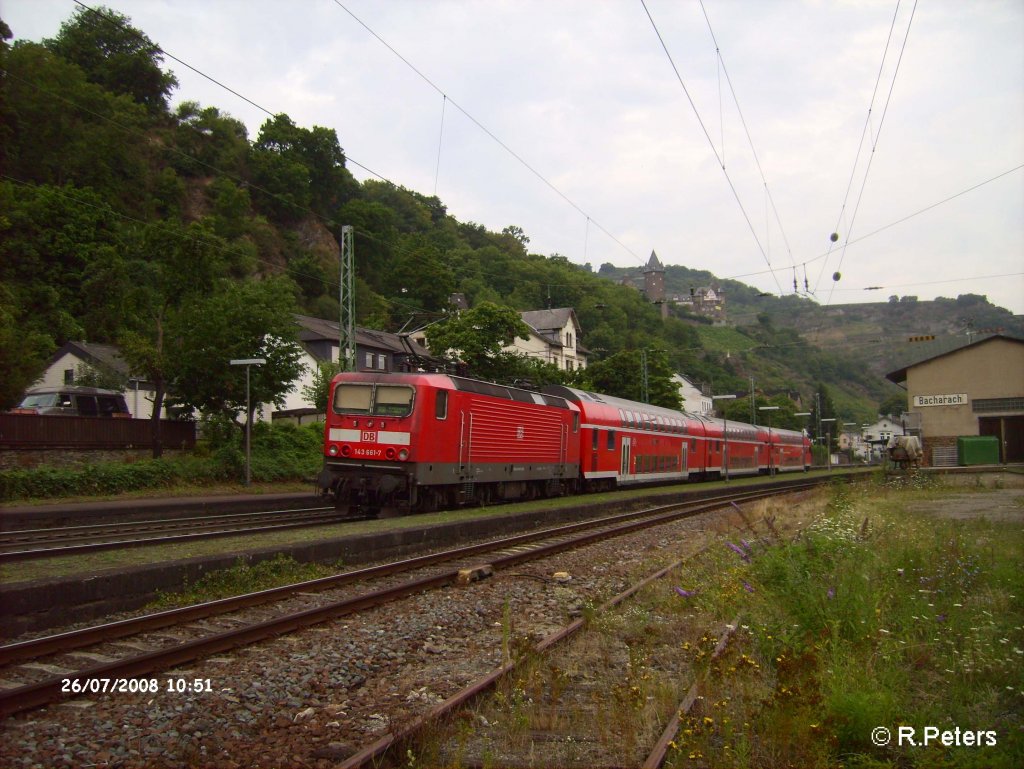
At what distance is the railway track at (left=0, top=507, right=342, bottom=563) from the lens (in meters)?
12.2

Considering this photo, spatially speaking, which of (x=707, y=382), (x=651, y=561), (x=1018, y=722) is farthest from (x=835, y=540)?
(x=707, y=382)

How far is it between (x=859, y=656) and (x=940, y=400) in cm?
3994

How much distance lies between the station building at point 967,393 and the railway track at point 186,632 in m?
36.0

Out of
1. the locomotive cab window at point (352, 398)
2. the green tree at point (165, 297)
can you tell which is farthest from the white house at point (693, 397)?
the locomotive cab window at point (352, 398)

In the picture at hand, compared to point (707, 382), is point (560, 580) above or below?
below

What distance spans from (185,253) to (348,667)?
25.4m

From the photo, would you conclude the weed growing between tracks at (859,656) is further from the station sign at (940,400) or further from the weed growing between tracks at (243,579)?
the station sign at (940,400)

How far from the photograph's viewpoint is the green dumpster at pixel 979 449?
39250 millimetres

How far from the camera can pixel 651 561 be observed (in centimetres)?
1336

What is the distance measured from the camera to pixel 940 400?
4147cm

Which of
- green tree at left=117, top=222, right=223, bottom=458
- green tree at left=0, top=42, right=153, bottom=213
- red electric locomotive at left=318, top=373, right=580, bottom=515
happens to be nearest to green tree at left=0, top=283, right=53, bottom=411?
green tree at left=117, top=222, right=223, bottom=458

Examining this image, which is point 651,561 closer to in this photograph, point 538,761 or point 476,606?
point 476,606

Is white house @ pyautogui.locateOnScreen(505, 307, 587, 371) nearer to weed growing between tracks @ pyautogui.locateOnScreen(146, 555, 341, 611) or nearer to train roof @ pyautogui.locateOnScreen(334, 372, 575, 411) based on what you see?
train roof @ pyautogui.locateOnScreen(334, 372, 575, 411)

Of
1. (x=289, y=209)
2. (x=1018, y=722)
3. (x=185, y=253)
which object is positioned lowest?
(x=1018, y=722)
